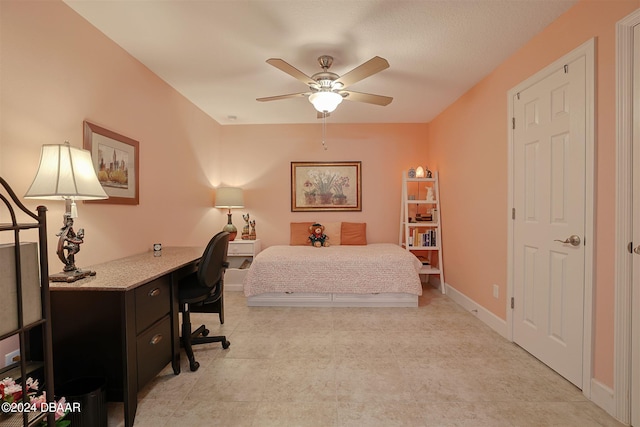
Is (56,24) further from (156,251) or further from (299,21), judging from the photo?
(156,251)

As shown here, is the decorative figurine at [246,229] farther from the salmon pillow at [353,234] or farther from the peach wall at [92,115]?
the salmon pillow at [353,234]

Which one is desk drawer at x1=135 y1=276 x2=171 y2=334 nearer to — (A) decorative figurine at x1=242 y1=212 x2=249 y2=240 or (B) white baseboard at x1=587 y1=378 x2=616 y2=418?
(A) decorative figurine at x1=242 y1=212 x2=249 y2=240

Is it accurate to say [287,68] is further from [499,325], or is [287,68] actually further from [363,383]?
[499,325]

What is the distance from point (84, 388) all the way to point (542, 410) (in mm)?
2607

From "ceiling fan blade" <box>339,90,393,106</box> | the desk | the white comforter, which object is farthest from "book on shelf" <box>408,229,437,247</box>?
the desk

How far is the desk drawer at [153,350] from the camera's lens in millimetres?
1657

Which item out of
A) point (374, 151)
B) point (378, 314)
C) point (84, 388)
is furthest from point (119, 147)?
point (374, 151)

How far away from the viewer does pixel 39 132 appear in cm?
169

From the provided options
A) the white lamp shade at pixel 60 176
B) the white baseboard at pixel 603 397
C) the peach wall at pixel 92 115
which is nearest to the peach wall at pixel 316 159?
the peach wall at pixel 92 115

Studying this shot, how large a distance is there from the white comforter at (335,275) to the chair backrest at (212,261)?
1.11 m

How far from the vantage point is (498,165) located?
271cm

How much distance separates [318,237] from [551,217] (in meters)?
2.77

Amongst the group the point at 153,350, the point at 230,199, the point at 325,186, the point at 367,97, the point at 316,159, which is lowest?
the point at 153,350

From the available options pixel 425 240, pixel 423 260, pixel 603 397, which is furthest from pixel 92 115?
pixel 423 260
